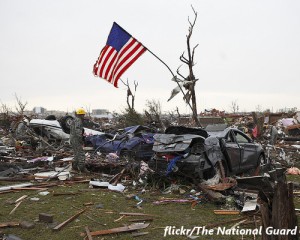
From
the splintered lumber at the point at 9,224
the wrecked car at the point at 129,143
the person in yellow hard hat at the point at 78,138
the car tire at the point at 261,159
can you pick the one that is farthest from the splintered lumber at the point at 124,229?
the car tire at the point at 261,159

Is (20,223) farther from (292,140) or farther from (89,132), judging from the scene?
(292,140)

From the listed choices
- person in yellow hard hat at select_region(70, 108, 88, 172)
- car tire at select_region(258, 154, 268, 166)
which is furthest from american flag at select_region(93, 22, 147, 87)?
car tire at select_region(258, 154, 268, 166)

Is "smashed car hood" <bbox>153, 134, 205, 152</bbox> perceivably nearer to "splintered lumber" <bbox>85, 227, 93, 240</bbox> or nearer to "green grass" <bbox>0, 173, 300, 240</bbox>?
"green grass" <bbox>0, 173, 300, 240</bbox>

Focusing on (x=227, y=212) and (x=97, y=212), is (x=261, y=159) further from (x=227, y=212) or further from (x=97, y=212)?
(x=97, y=212)

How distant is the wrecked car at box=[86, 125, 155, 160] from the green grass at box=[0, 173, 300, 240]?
2661mm

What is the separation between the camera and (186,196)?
784cm

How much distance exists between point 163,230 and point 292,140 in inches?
660

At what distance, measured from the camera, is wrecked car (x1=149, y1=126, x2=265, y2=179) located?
816cm

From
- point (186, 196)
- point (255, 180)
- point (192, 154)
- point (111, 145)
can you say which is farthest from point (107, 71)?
point (255, 180)

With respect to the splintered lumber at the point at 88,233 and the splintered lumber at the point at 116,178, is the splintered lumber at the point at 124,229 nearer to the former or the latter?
the splintered lumber at the point at 88,233

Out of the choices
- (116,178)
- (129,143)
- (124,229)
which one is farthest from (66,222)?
(129,143)

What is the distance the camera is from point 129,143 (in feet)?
37.5

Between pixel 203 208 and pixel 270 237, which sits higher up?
pixel 270 237

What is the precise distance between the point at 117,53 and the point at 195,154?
15.5 feet
